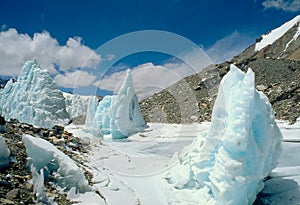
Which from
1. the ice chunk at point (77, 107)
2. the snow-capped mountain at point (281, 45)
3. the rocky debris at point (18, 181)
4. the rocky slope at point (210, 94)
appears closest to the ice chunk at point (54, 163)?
the rocky debris at point (18, 181)

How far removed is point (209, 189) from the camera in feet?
20.4

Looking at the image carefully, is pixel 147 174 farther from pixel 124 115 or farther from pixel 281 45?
pixel 281 45

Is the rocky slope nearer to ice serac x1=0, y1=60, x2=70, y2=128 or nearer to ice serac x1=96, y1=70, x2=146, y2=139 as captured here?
ice serac x1=96, y1=70, x2=146, y2=139

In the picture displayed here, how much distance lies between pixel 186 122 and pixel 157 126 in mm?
2625

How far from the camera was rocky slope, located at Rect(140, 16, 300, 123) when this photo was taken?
70.6 feet

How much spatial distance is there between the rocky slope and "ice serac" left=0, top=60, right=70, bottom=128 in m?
7.47

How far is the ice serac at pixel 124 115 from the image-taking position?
18234mm

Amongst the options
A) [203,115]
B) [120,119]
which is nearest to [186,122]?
[203,115]

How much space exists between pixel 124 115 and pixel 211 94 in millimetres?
12047

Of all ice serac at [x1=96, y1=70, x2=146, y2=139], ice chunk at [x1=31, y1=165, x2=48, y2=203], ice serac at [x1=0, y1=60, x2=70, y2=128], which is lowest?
ice chunk at [x1=31, y1=165, x2=48, y2=203]

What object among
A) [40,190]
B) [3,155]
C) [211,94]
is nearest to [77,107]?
[211,94]

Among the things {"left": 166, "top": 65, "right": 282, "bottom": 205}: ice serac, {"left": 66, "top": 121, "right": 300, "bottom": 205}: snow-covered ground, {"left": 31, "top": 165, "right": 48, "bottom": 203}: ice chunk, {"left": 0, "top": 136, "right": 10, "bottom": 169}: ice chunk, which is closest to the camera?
{"left": 31, "top": 165, "right": 48, "bottom": 203}: ice chunk

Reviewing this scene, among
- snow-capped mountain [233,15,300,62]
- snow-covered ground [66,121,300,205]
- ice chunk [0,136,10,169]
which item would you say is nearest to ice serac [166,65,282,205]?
snow-covered ground [66,121,300,205]

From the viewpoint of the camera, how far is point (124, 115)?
18.4 metres
